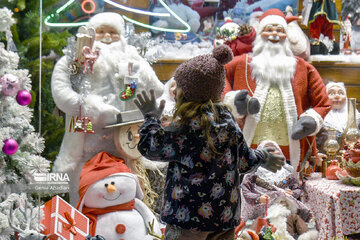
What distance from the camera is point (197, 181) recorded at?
7.55 feet

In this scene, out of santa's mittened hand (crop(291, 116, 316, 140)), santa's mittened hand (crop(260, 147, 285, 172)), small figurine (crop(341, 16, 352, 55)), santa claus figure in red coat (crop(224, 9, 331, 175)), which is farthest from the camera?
small figurine (crop(341, 16, 352, 55))

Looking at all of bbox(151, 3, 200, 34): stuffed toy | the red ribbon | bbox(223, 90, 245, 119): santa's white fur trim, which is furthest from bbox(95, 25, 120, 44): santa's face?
the red ribbon

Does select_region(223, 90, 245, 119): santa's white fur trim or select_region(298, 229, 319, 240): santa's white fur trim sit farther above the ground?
select_region(223, 90, 245, 119): santa's white fur trim

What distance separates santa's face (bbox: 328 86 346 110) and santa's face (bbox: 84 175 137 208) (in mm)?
2072

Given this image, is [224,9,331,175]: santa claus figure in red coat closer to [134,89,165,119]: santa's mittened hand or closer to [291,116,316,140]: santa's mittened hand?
[291,116,316,140]: santa's mittened hand

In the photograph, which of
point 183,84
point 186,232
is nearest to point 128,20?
point 183,84

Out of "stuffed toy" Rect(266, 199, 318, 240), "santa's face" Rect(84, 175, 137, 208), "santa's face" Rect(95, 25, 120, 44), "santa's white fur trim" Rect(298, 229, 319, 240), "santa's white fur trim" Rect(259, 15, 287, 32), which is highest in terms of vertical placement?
"santa's white fur trim" Rect(259, 15, 287, 32)

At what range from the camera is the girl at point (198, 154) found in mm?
2301

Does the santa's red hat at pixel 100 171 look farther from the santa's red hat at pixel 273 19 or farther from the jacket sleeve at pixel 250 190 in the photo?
the santa's red hat at pixel 273 19

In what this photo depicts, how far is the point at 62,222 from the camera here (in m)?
2.83

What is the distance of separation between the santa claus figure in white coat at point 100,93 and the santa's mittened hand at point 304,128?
1.15 metres

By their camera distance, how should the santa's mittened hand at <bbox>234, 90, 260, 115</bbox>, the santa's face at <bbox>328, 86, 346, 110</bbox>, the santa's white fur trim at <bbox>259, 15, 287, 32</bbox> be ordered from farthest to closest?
the santa's face at <bbox>328, 86, 346, 110</bbox>, the santa's white fur trim at <bbox>259, 15, 287, 32</bbox>, the santa's mittened hand at <bbox>234, 90, 260, 115</bbox>

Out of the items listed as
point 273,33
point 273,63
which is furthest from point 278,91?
point 273,33

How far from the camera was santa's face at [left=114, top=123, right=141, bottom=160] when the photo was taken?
130 inches
